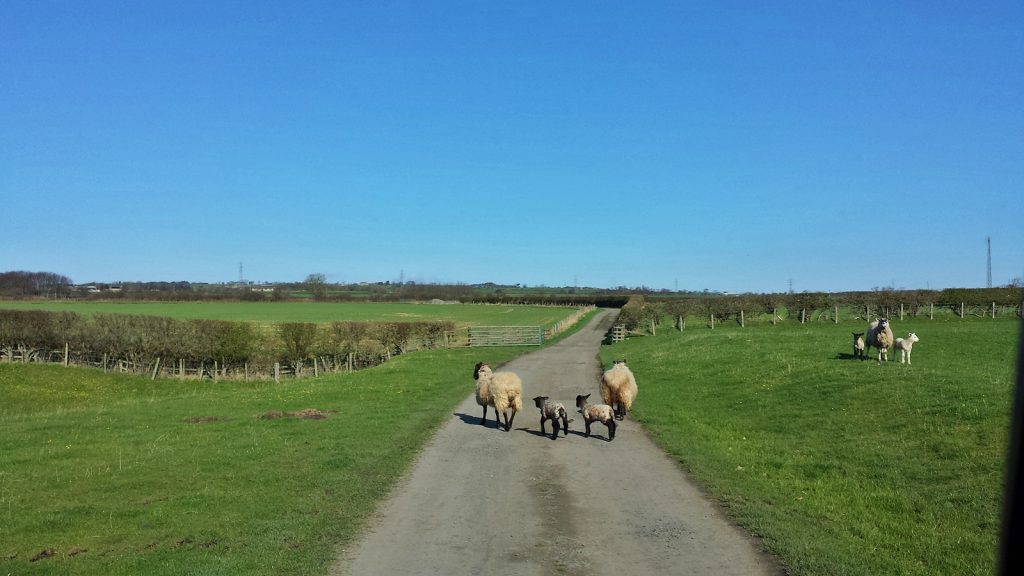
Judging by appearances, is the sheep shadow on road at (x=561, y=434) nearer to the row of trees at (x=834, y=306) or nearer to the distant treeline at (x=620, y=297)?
the distant treeline at (x=620, y=297)

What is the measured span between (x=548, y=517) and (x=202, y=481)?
296 inches

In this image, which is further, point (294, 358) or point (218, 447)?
point (294, 358)

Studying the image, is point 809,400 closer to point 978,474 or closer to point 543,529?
point 978,474

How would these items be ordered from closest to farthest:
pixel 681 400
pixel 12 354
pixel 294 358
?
pixel 681 400
pixel 294 358
pixel 12 354

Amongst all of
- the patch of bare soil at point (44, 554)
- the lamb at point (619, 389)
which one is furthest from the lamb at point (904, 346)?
the patch of bare soil at point (44, 554)

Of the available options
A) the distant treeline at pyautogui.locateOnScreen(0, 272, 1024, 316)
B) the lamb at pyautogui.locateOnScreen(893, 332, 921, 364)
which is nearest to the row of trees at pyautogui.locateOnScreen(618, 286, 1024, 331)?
the distant treeline at pyautogui.locateOnScreen(0, 272, 1024, 316)

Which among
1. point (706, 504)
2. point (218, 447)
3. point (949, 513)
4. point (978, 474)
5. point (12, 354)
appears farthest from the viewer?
point (12, 354)

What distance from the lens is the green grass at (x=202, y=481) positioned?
9.92 m

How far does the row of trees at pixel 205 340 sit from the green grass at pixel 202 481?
29501 mm

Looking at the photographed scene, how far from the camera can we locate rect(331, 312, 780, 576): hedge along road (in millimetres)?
9352

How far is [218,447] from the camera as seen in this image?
17.8m

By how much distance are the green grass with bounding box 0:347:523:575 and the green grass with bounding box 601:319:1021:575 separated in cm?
696

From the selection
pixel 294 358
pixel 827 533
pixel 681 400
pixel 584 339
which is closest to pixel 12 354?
pixel 294 358

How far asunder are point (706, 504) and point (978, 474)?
5.49 meters
